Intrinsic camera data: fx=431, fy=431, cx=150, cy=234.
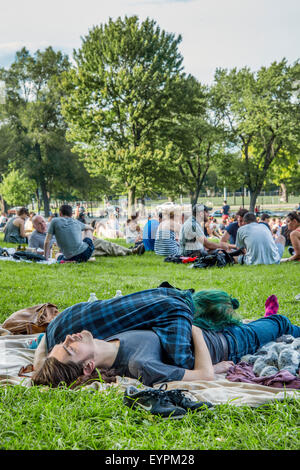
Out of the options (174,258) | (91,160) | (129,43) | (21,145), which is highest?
(129,43)

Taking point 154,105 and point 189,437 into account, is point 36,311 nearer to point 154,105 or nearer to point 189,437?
point 189,437

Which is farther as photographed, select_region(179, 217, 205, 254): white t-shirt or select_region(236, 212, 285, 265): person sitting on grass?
select_region(179, 217, 205, 254): white t-shirt

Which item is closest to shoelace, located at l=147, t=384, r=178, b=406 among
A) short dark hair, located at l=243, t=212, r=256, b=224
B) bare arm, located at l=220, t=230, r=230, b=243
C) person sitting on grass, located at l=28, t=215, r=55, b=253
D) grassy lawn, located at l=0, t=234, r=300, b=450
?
grassy lawn, located at l=0, t=234, r=300, b=450

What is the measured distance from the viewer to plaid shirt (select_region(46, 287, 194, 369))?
3098mm

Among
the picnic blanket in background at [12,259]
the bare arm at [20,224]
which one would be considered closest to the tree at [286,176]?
the bare arm at [20,224]

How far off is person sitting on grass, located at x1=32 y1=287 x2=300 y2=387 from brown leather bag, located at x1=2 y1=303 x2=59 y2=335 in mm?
1237

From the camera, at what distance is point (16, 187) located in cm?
4634

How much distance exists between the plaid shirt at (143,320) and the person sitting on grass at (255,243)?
6.76 m

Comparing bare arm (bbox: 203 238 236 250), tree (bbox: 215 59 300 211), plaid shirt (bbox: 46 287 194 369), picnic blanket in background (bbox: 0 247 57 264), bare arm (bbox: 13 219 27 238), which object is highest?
tree (bbox: 215 59 300 211)

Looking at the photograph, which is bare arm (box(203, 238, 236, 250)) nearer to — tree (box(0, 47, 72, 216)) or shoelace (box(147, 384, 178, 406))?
shoelace (box(147, 384, 178, 406))
